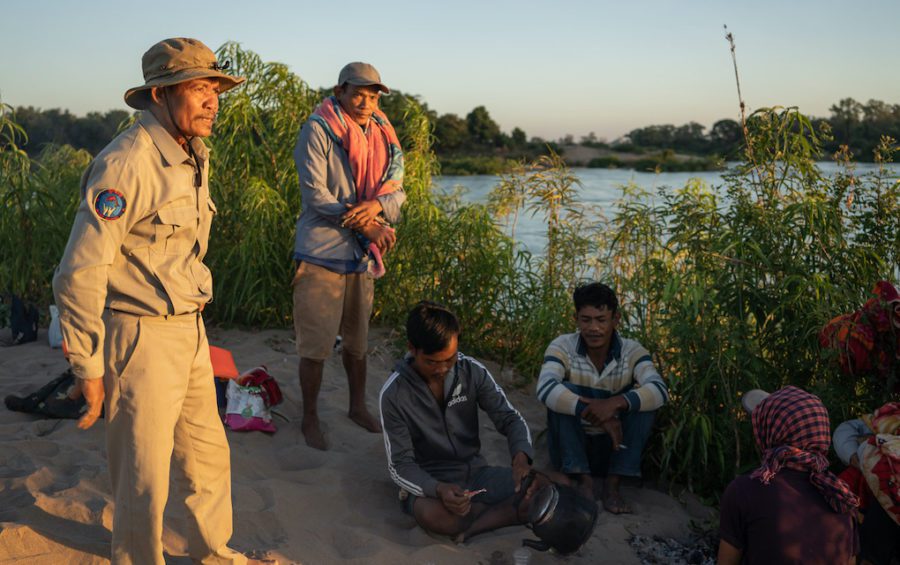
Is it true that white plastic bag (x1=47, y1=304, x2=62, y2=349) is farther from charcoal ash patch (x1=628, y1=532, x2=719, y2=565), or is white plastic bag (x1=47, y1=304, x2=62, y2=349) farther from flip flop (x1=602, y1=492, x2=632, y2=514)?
charcoal ash patch (x1=628, y1=532, x2=719, y2=565)

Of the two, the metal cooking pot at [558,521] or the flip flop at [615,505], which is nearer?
the metal cooking pot at [558,521]

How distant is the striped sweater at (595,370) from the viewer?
423 cm

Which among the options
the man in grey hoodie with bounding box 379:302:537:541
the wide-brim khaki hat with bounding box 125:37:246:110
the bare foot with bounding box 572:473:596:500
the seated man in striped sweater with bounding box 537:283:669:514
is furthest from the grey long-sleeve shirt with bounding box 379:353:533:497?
the wide-brim khaki hat with bounding box 125:37:246:110

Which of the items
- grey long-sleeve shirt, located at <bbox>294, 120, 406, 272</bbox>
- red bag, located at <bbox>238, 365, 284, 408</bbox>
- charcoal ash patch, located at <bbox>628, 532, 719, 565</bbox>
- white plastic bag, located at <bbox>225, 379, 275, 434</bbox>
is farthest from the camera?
red bag, located at <bbox>238, 365, 284, 408</bbox>

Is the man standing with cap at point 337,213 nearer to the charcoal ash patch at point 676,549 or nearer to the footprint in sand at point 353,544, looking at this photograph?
the footprint in sand at point 353,544

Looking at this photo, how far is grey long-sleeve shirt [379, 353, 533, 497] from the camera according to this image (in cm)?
378

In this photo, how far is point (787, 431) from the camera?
283cm

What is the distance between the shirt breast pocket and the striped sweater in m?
1.99

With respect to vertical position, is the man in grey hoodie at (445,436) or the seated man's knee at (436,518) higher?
the man in grey hoodie at (445,436)

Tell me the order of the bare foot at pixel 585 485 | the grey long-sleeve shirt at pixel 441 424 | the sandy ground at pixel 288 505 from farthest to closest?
the bare foot at pixel 585 485 < the grey long-sleeve shirt at pixel 441 424 < the sandy ground at pixel 288 505

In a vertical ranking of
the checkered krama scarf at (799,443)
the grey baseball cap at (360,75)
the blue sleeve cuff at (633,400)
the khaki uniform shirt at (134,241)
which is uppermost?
the grey baseball cap at (360,75)

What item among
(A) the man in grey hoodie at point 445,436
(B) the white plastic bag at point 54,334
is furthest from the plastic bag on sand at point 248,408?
(B) the white plastic bag at point 54,334

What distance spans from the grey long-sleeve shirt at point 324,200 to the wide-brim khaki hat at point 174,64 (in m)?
1.56

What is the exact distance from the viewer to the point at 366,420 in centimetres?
475
